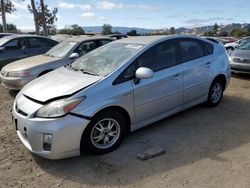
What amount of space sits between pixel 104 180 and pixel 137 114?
123 centimetres

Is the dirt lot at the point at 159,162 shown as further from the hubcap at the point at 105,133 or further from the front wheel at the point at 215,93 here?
the front wheel at the point at 215,93

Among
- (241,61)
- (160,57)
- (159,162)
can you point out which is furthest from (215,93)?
(241,61)

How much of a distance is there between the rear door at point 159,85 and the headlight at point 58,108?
3.27ft

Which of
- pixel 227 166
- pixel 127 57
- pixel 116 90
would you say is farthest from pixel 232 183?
pixel 127 57

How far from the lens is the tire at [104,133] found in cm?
385

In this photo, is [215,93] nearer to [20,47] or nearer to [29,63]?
[29,63]

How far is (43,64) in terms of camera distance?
7.45 m

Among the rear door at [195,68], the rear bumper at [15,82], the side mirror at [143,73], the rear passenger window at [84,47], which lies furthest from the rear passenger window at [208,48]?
the rear bumper at [15,82]

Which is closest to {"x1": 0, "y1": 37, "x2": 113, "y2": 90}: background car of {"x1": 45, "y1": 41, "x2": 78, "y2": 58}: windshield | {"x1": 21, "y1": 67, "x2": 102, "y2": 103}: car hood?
{"x1": 45, "y1": 41, "x2": 78, "y2": 58}: windshield

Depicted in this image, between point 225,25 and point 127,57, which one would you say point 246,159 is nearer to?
point 127,57

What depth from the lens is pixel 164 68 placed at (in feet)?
15.6

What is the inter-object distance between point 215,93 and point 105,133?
2922 millimetres

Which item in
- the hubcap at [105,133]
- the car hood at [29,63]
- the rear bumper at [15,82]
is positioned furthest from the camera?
the car hood at [29,63]

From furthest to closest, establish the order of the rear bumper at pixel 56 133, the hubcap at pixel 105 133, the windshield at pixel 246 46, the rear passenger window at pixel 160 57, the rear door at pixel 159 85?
the windshield at pixel 246 46
the rear passenger window at pixel 160 57
the rear door at pixel 159 85
the hubcap at pixel 105 133
the rear bumper at pixel 56 133
